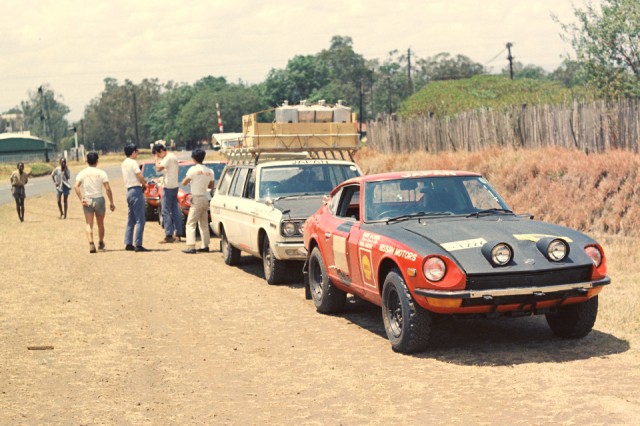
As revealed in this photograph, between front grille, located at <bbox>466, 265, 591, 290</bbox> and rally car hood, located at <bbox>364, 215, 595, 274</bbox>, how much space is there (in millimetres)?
47

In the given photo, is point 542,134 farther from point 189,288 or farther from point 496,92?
point 496,92

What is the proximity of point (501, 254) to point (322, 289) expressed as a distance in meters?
3.09

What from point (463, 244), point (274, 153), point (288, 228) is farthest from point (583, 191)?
point (463, 244)

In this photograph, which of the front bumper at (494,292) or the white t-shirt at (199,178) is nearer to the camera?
the front bumper at (494,292)

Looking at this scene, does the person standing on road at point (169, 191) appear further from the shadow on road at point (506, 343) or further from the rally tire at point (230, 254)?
the shadow on road at point (506, 343)

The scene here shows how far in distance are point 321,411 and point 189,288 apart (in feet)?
21.5

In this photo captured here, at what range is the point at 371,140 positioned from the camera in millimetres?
35875

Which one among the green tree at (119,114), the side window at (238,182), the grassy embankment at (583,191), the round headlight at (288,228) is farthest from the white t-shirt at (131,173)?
the green tree at (119,114)

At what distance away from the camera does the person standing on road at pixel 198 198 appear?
1709cm

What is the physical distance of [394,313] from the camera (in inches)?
339

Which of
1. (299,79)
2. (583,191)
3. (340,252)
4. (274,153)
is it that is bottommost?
(583,191)

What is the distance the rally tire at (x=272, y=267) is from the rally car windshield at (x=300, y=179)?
849mm

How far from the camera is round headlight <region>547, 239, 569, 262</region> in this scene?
8031mm

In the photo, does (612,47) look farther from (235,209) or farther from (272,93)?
(272,93)
